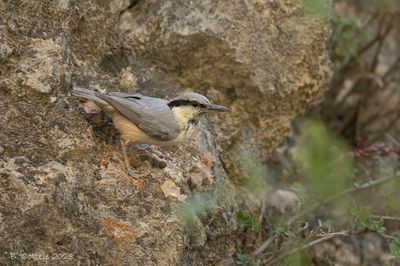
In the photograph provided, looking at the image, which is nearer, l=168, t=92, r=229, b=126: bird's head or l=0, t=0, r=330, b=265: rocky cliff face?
l=0, t=0, r=330, b=265: rocky cliff face

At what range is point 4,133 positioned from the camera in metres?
4.15

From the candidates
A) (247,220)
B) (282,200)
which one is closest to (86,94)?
(247,220)

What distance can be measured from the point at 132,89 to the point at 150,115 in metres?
0.47

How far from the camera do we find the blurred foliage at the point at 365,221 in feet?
17.3

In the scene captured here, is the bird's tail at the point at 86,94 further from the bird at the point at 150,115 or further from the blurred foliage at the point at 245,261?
the blurred foliage at the point at 245,261

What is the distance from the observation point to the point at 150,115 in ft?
15.4

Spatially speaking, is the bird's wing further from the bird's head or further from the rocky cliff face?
the rocky cliff face

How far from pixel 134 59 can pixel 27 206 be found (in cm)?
172

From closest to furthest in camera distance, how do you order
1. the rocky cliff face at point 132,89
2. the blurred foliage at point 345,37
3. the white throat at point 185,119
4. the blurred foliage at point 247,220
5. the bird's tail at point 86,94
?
the rocky cliff face at point 132,89
the bird's tail at point 86,94
the white throat at point 185,119
the blurred foliage at point 247,220
the blurred foliage at point 345,37

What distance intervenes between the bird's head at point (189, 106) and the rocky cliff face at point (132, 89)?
32 cm

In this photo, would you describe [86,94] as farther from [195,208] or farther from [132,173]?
[195,208]

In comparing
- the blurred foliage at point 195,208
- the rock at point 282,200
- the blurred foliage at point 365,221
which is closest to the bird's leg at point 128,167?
the blurred foliage at point 195,208

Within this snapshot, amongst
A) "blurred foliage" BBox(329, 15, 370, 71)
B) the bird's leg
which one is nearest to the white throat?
the bird's leg

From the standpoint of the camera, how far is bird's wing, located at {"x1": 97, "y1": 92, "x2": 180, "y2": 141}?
4.55 meters
